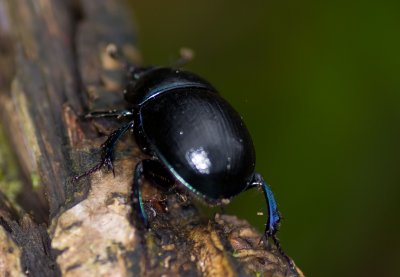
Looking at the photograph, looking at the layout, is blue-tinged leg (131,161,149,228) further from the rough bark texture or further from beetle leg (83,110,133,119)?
beetle leg (83,110,133,119)

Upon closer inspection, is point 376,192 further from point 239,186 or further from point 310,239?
point 239,186

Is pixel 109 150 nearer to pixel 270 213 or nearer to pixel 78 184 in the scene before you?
pixel 78 184

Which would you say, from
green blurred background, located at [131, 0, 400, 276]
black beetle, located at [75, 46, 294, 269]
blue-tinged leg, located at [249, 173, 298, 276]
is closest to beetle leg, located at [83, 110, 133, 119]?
black beetle, located at [75, 46, 294, 269]

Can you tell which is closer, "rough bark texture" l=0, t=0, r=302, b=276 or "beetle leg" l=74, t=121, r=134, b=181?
"rough bark texture" l=0, t=0, r=302, b=276

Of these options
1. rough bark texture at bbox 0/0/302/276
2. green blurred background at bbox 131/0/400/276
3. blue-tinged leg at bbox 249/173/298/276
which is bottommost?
green blurred background at bbox 131/0/400/276

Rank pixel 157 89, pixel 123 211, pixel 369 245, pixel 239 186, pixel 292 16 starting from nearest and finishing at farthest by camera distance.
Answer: pixel 123 211 → pixel 239 186 → pixel 157 89 → pixel 369 245 → pixel 292 16

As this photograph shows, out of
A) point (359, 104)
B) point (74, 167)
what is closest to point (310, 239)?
point (359, 104)

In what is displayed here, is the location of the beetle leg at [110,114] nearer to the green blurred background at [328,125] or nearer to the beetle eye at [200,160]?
the beetle eye at [200,160]
